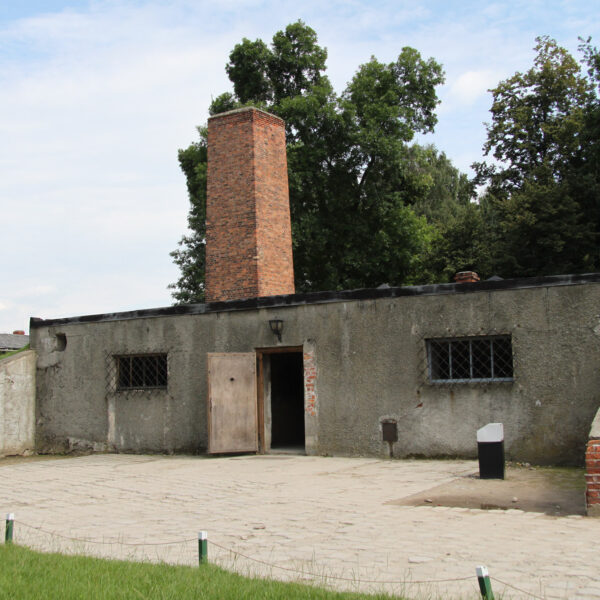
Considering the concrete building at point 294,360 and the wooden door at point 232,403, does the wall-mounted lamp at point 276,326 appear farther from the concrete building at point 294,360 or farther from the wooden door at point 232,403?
the wooden door at point 232,403

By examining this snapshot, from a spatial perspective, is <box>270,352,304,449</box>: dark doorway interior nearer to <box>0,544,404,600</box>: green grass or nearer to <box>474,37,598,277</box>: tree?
<box>0,544,404,600</box>: green grass

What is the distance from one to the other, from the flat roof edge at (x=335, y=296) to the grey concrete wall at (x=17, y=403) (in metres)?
1.06

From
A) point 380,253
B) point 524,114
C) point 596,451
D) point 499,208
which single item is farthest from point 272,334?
point 524,114

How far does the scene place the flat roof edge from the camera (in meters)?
10.5

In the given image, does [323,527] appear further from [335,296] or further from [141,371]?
[141,371]

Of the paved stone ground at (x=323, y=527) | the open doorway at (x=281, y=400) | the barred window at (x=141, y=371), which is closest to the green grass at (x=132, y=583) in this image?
the paved stone ground at (x=323, y=527)

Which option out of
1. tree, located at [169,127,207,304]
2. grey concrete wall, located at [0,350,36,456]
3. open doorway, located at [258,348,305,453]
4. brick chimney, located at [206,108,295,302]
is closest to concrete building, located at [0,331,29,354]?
tree, located at [169,127,207,304]

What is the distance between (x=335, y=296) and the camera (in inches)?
489

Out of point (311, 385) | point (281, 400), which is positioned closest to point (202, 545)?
point (311, 385)

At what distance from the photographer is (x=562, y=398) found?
10320 millimetres

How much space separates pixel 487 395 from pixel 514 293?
161 cm

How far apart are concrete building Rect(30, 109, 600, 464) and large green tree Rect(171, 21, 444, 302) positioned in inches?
310

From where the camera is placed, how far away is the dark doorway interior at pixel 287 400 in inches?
584

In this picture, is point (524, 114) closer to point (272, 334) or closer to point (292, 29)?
point (292, 29)
